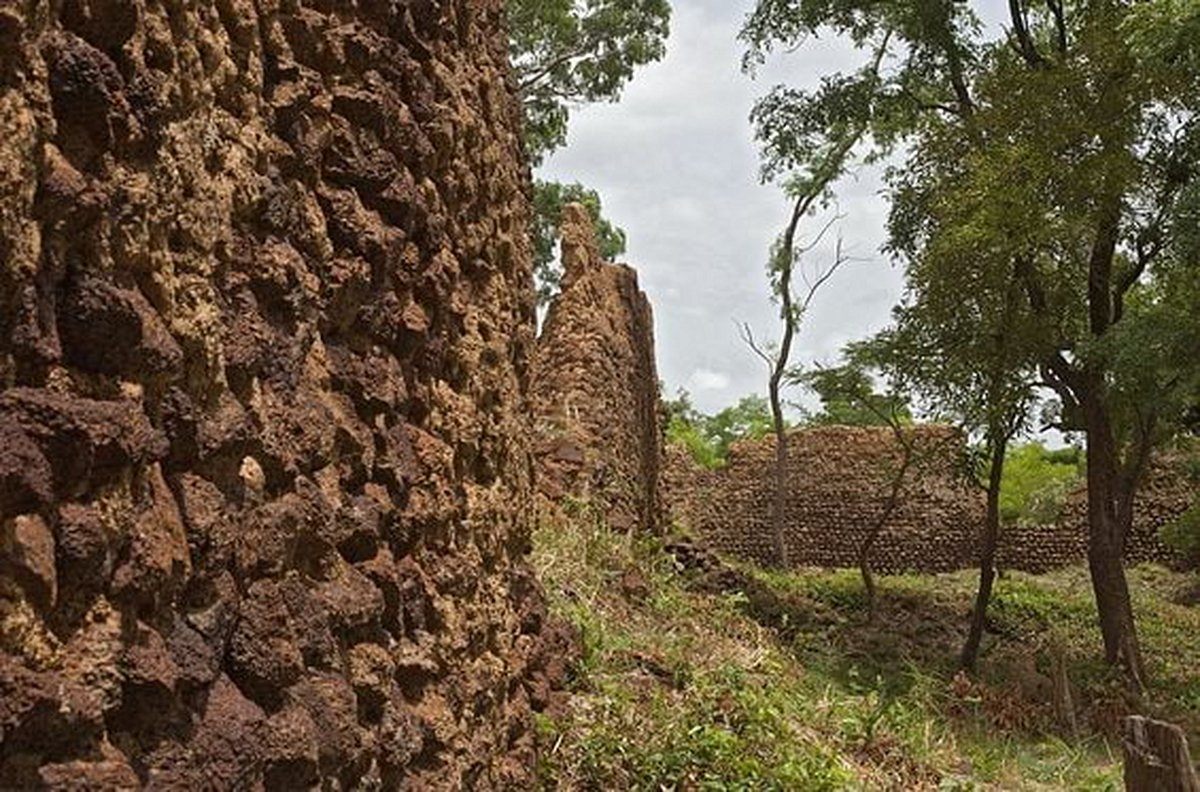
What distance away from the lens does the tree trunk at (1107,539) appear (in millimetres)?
12492

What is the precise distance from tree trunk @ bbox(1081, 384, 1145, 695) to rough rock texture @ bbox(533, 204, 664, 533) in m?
4.29

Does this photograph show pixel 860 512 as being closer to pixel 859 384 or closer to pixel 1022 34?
pixel 859 384

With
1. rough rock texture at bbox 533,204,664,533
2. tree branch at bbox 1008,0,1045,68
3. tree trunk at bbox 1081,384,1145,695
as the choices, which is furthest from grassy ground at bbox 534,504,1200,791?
tree branch at bbox 1008,0,1045,68

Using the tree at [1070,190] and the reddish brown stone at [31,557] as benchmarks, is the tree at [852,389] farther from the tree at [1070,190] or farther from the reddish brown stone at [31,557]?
the reddish brown stone at [31,557]

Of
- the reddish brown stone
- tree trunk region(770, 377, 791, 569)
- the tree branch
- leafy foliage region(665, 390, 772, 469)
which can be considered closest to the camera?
the reddish brown stone

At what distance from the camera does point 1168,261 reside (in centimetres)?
1298

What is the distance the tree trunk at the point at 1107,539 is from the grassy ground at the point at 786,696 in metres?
0.38

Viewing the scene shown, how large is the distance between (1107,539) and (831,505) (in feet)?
30.6

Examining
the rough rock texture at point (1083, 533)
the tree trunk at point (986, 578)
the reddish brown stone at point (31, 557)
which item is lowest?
the reddish brown stone at point (31, 557)

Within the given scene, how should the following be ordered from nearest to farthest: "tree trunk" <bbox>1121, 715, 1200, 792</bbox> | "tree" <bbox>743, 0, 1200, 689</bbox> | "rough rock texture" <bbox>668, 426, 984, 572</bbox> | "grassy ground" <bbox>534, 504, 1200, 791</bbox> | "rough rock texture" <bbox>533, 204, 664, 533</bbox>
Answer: "tree trunk" <bbox>1121, 715, 1200, 792</bbox> < "grassy ground" <bbox>534, 504, 1200, 791</bbox> < "rough rock texture" <bbox>533, 204, 664, 533</bbox> < "tree" <bbox>743, 0, 1200, 689</bbox> < "rough rock texture" <bbox>668, 426, 984, 572</bbox>

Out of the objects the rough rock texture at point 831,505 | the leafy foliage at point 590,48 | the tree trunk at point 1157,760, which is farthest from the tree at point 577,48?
the tree trunk at point 1157,760

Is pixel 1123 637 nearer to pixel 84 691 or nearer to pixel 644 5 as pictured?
pixel 644 5

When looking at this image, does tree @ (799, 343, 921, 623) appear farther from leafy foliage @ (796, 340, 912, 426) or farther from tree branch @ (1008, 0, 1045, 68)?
tree branch @ (1008, 0, 1045, 68)

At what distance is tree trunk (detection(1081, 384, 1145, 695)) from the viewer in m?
12.5
